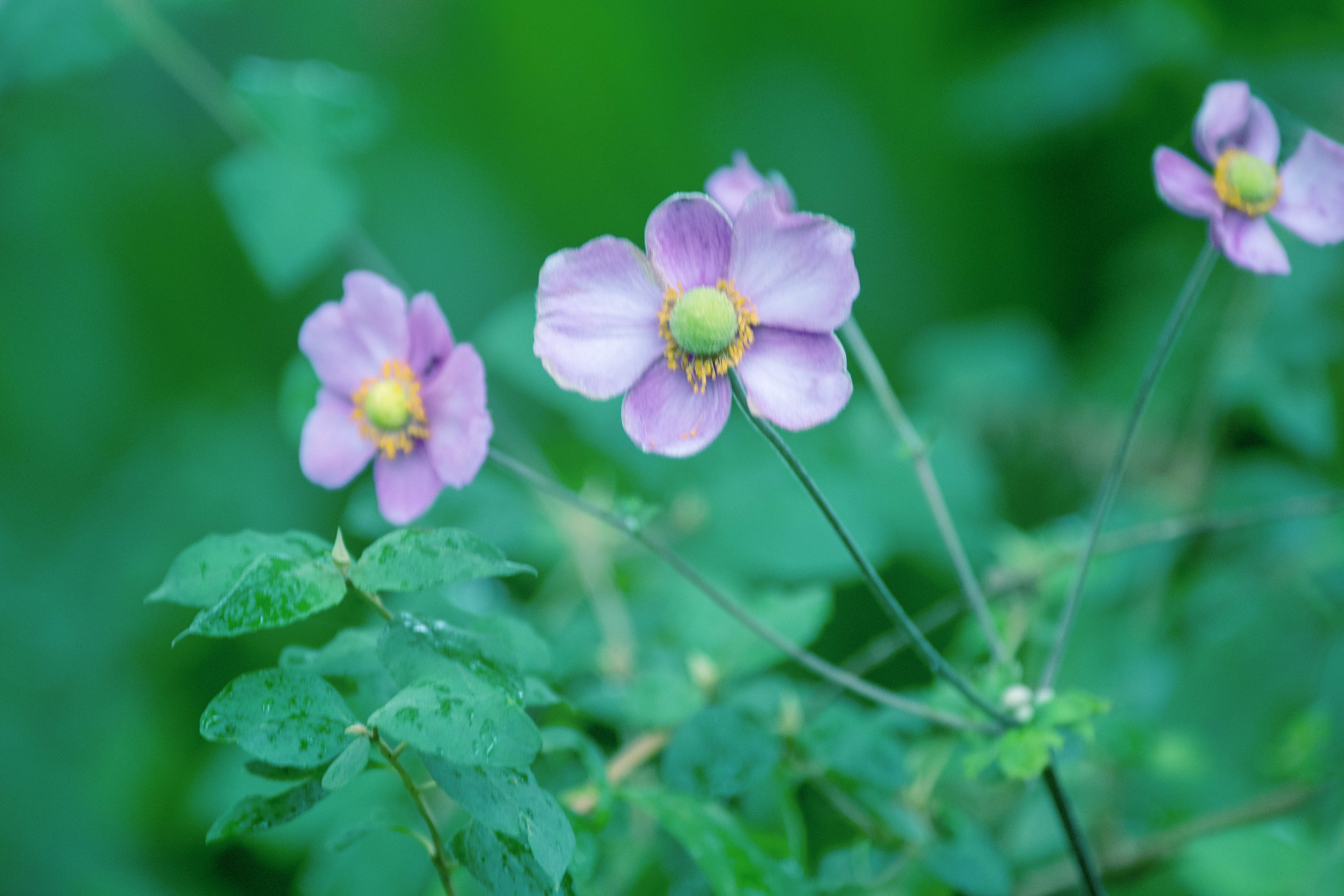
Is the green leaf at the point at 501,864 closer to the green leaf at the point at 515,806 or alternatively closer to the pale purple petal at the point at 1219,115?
the green leaf at the point at 515,806

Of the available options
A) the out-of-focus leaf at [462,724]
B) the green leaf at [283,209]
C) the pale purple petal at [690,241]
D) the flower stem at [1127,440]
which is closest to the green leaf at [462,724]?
the out-of-focus leaf at [462,724]

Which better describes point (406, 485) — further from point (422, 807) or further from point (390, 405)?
point (422, 807)

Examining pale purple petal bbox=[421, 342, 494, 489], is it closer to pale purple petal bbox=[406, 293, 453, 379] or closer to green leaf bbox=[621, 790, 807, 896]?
pale purple petal bbox=[406, 293, 453, 379]

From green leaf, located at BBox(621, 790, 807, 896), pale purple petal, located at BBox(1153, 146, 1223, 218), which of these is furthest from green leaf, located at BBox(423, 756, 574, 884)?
pale purple petal, located at BBox(1153, 146, 1223, 218)

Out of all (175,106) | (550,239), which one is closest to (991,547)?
(550,239)

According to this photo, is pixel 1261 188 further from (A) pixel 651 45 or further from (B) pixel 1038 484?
(A) pixel 651 45

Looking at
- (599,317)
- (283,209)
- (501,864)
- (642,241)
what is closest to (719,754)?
(501,864)
